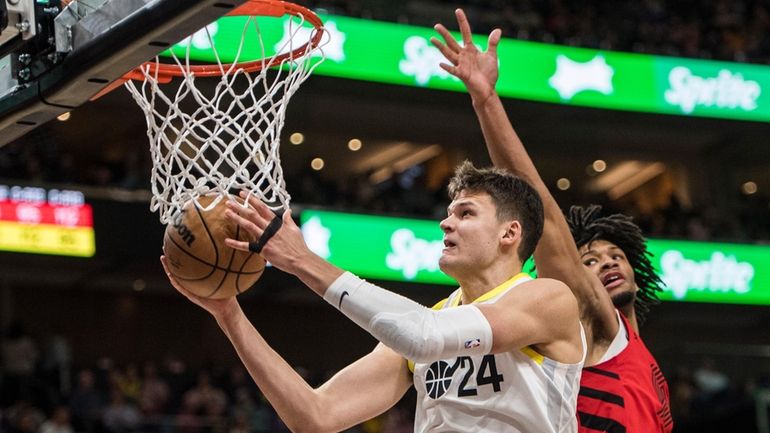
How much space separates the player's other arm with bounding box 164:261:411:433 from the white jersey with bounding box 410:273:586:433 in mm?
412

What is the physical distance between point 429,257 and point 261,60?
11.3 metres

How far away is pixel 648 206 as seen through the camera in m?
22.0

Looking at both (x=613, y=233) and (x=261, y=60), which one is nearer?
(x=261, y=60)

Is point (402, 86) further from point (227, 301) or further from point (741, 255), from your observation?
point (227, 301)

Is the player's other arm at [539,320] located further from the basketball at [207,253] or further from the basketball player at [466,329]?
the basketball at [207,253]

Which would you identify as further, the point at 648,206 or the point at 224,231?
the point at 648,206

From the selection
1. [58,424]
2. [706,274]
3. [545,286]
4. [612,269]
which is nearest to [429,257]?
[706,274]

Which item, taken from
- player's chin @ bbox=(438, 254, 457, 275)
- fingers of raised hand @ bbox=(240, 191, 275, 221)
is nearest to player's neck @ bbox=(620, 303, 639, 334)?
player's chin @ bbox=(438, 254, 457, 275)

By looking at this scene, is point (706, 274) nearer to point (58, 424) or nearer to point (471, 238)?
point (58, 424)

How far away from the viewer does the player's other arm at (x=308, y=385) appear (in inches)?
145

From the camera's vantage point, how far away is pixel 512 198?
3.54 metres

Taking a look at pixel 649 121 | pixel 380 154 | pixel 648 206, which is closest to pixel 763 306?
pixel 649 121

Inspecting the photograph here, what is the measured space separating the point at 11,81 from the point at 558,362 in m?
1.72

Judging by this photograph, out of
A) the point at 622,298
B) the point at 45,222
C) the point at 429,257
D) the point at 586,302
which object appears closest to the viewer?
the point at 586,302
